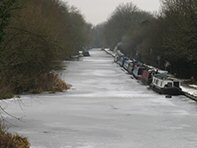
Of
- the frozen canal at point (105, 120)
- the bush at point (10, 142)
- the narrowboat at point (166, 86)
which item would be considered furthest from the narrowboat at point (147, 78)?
the bush at point (10, 142)

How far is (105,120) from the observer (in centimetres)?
2175

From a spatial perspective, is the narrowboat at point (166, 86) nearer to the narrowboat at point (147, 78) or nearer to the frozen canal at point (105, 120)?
the frozen canal at point (105, 120)

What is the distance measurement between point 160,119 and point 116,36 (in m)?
99.4

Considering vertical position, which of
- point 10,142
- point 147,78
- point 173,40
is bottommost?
point 147,78

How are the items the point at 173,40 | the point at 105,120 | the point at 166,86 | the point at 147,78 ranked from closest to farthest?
the point at 105,120 → the point at 166,86 → the point at 173,40 → the point at 147,78

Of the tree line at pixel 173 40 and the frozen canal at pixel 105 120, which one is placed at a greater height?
the tree line at pixel 173 40

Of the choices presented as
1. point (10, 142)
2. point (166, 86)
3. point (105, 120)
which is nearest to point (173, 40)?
point (166, 86)

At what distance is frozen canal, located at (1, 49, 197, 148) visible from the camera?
16703 millimetres

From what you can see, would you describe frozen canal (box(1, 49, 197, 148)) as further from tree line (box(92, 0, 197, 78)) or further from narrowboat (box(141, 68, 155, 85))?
narrowboat (box(141, 68, 155, 85))

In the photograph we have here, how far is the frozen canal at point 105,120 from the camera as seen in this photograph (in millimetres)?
16703

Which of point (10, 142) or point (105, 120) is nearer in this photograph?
point (10, 142)

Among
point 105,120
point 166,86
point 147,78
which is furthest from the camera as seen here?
point 147,78

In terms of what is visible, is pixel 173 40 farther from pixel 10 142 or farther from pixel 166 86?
pixel 10 142

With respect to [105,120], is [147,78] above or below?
below
